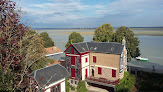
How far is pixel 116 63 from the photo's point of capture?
78.2ft

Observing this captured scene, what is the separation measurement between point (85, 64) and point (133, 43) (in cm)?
1599

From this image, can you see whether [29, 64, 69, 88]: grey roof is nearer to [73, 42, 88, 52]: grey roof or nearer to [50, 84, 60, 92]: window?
[50, 84, 60, 92]: window

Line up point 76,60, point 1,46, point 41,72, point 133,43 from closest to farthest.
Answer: point 1,46, point 41,72, point 76,60, point 133,43

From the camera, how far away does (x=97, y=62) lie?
2627 centimetres

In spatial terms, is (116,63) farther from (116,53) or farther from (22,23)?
(22,23)

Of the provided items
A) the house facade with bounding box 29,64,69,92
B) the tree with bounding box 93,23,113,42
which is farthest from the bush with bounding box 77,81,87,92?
the tree with bounding box 93,23,113,42

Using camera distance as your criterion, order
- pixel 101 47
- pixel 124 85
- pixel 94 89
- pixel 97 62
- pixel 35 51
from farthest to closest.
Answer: pixel 101 47
pixel 97 62
pixel 94 89
pixel 124 85
pixel 35 51

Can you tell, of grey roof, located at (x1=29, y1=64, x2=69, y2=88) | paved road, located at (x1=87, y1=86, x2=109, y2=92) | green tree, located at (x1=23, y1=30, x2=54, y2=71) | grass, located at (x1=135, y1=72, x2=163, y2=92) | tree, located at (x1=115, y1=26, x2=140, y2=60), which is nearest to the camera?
green tree, located at (x1=23, y1=30, x2=54, y2=71)

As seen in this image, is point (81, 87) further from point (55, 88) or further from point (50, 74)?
point (50, 74)

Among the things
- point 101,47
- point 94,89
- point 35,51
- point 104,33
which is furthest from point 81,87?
point 104,33

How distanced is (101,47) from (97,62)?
3.14m

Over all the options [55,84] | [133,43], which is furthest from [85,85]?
[133,43]

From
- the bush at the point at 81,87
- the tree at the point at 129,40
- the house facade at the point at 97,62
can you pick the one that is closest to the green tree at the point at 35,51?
the house facade at the point at 97,62

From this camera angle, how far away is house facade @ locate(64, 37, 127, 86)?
23.9m
